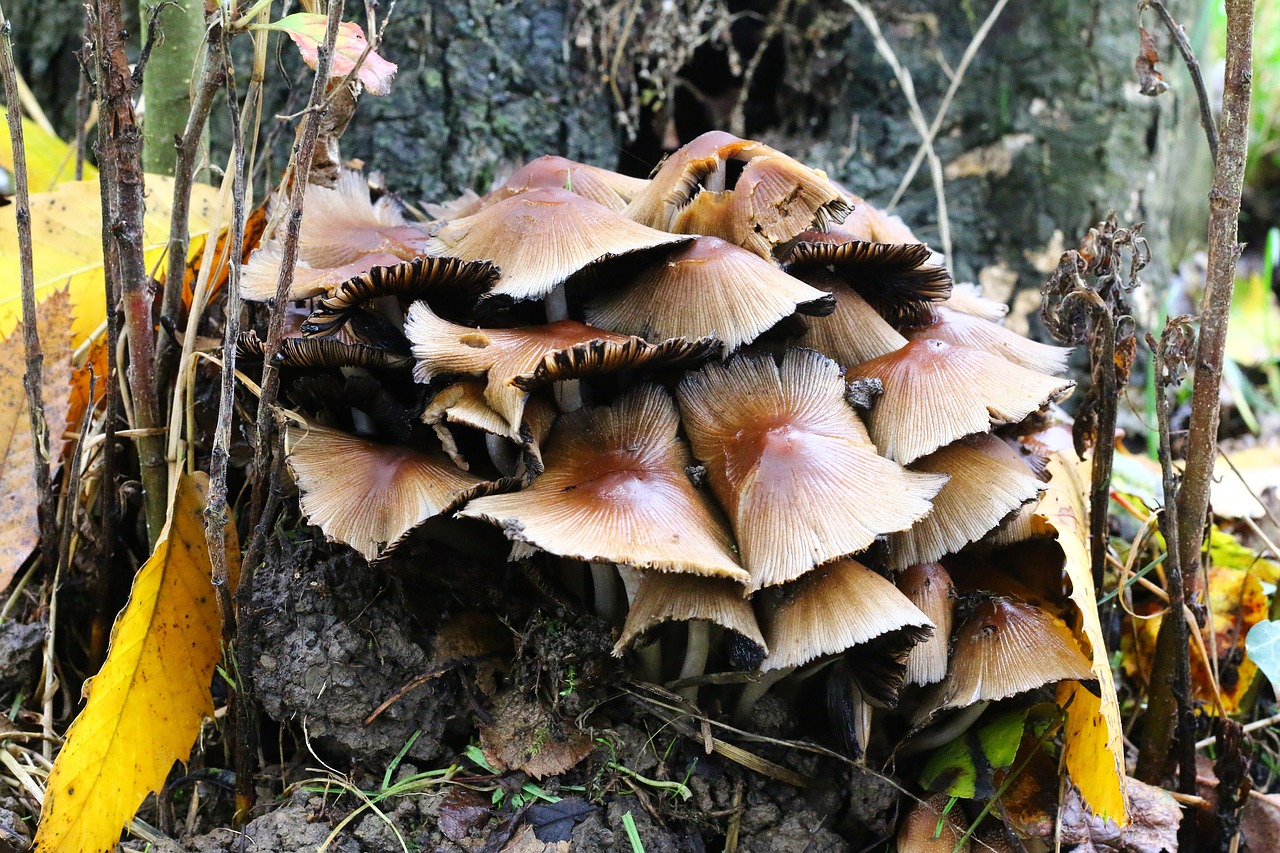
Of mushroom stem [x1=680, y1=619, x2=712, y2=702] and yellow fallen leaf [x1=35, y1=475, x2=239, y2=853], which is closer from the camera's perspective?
yellow fallen leaf [x1=35, y1=475, x2=239, y2=853]

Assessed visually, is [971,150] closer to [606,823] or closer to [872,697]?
[872,697]

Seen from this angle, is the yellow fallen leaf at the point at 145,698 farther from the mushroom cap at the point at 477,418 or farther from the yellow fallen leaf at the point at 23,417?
the mushroom cap at the point at 477,418

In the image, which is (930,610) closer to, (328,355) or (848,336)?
(848,336)

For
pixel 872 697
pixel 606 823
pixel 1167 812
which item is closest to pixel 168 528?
pixel 606 823

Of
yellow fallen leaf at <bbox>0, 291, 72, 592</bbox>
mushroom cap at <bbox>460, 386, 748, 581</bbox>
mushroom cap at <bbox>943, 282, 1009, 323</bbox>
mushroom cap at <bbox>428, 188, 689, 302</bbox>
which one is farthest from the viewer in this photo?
mushroom cap at <bbox>943, 282, 1009, 323</bbox>

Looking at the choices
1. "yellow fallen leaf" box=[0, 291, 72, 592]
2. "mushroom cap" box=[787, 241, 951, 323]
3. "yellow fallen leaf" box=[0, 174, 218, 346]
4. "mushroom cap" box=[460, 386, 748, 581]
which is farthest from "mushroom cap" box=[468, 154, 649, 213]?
"yellow fallen leaf" box=[0, 291, 72, 592]

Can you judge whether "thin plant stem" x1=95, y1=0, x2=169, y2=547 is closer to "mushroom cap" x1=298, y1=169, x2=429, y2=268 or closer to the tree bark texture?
"mushroom cap" x1=298, y1=169, x2=429, y2=268
